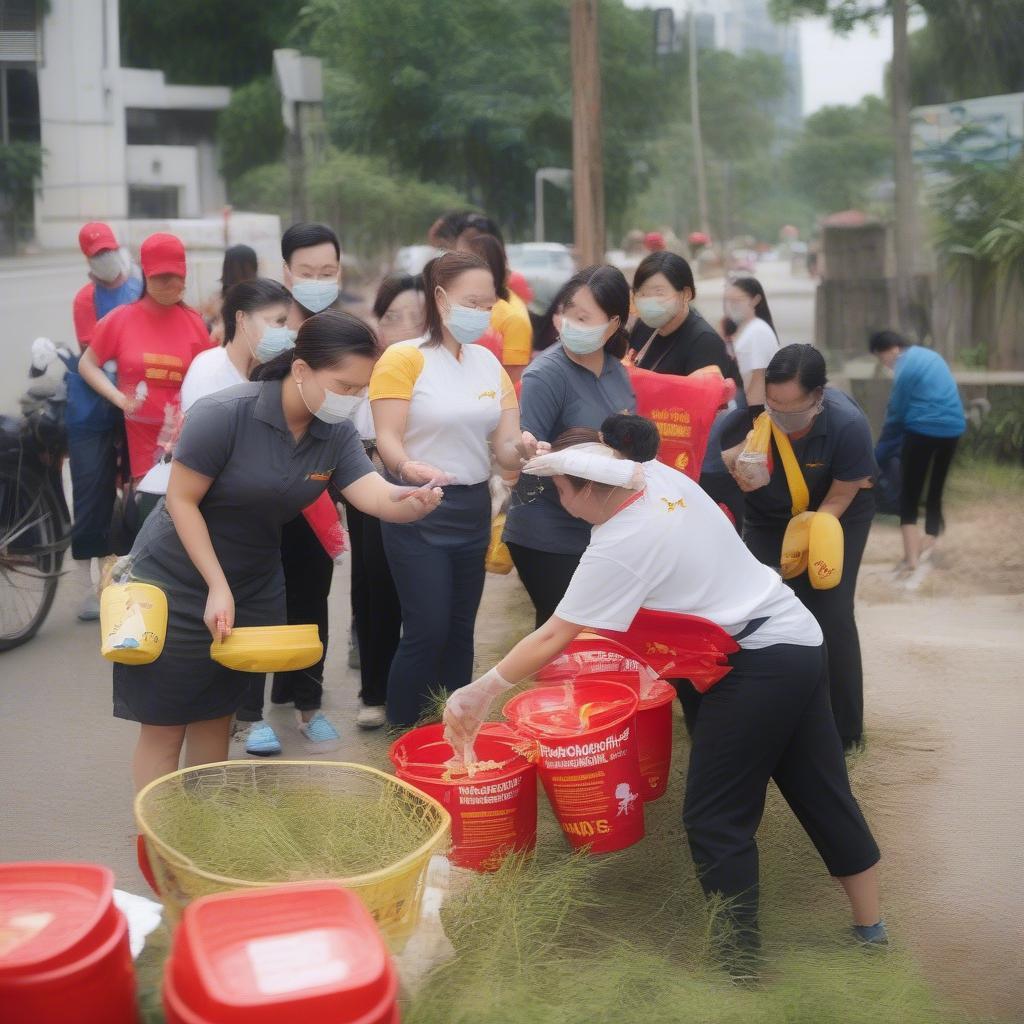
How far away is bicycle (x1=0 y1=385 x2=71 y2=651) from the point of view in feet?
21.1

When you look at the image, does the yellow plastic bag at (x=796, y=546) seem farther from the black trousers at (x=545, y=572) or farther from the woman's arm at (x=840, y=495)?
the black trousers at (x=545, y=572)

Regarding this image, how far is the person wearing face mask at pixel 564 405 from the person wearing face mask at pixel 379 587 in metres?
0.69

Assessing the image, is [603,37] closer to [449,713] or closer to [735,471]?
[735,471]

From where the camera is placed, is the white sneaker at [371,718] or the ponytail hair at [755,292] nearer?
the white sneaker at [371,718]

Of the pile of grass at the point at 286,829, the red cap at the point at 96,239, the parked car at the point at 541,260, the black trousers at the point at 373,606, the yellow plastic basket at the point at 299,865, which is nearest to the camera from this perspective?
the yellow plastic basket at the point at 299,865

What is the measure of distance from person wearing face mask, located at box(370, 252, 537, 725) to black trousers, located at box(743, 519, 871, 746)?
1010 millimetres

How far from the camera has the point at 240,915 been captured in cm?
220

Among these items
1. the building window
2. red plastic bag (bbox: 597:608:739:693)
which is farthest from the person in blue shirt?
the building window

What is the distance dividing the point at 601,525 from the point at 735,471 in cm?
166

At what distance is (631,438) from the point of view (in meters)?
3.38

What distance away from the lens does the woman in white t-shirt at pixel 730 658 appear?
3262 mm

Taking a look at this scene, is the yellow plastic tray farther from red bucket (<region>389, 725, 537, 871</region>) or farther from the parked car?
the parked car

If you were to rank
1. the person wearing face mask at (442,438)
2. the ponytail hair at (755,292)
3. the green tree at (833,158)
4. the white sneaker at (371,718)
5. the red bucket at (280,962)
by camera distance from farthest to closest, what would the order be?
the green tree at (833,158) < the ponytail hair at (755,292) < the white sneaker at (371,718) < the person wearing face mask at (442,438) < the red bucket at (280,962)

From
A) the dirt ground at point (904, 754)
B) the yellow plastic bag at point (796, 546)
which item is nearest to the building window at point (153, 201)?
the dirt ground at point (904, 754)
